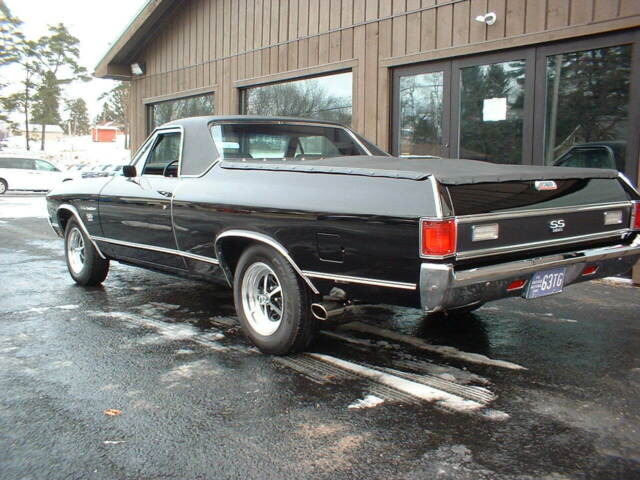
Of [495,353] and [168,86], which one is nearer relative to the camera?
[495,353]

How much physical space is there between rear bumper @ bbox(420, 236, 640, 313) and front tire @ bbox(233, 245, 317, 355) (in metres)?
0.95

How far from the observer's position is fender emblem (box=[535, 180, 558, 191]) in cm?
376

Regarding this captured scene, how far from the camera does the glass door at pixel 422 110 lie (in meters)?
8.35

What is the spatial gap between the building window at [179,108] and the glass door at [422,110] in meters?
5.20

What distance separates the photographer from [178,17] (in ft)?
44.5

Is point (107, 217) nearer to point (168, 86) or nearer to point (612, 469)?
point (612, 469)

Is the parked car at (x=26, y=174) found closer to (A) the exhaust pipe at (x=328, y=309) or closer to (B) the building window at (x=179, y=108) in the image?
(B) the building window at (x=179, y=108)

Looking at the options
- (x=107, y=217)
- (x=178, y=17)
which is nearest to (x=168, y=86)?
(x=178, y=17)

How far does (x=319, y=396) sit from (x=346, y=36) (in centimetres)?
729

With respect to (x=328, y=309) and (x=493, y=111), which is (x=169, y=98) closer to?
(x=493, y=111)

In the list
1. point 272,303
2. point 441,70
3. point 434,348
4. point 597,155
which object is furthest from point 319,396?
point 441,70

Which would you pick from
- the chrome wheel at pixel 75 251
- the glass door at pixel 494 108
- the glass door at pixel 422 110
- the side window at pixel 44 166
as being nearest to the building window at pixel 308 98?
the glass door at pixel 422 110

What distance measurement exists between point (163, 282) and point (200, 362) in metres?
2.98

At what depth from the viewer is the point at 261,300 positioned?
4355mm
